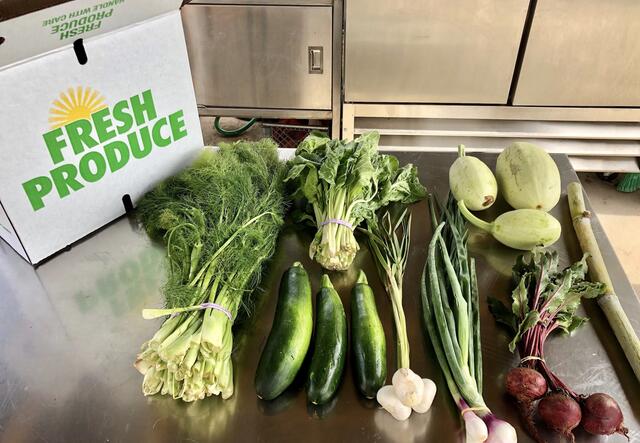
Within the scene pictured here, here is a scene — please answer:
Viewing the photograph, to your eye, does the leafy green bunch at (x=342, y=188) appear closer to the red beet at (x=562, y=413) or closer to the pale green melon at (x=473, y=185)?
the pale green melon at (x=473, y=185)

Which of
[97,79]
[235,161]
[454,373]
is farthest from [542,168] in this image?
[97,79]

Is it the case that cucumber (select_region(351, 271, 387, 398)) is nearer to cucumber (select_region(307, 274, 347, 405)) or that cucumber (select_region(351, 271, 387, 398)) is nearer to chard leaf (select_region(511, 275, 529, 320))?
cucumber (select_region(307, 274, 347, 405))

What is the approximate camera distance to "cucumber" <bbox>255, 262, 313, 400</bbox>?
92 cm

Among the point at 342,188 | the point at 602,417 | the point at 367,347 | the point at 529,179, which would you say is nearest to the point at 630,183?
the point at 529,179

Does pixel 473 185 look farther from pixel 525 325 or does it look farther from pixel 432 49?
pixel 432 49

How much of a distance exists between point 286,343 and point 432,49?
2.01 meters

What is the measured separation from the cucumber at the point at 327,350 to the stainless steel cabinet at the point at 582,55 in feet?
6.67

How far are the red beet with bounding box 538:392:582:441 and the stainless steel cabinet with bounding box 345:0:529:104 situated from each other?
2018 millimetres

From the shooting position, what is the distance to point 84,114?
1149mm

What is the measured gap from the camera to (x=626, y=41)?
248 cm

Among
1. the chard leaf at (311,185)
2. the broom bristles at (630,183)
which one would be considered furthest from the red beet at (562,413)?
the broom bristles at (630,183)

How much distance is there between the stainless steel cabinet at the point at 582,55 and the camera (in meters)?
2.40

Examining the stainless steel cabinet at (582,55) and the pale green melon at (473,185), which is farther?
the stainless steel cabinet at (582,55)

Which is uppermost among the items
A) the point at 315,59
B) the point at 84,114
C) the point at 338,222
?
the point at 84,114
